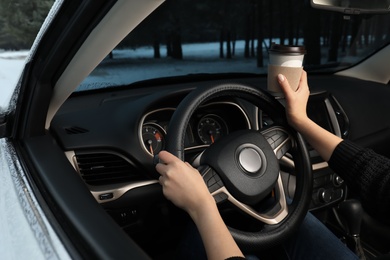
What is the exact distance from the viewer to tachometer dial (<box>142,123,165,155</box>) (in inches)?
80.0

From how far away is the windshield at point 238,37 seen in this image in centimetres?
331

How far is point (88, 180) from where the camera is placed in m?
1.87

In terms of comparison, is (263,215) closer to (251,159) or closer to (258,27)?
(251,159)

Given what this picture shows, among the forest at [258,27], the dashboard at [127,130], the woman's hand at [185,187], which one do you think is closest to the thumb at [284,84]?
the dashboard at [127,130]

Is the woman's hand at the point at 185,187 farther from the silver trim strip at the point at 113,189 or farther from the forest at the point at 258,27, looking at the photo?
the forest at the point at 258,27

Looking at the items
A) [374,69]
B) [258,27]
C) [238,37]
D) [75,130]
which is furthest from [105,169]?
[258,27]

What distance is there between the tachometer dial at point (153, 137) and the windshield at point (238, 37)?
2.30 ft

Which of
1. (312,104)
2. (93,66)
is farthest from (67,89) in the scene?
(312,104)

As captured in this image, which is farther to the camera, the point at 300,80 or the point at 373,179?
the point at 300,80

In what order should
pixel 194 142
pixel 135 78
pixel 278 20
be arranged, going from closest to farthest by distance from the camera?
pixel 194 142
pixel 135 78
pixel 278 20

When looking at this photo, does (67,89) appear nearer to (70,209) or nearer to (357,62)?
(70,209)

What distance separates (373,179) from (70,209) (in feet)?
3.51

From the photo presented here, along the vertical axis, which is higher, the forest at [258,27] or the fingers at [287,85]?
the fingers at [287,85]

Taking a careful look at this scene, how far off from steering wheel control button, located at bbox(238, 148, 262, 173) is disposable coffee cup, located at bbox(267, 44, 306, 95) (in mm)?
261
